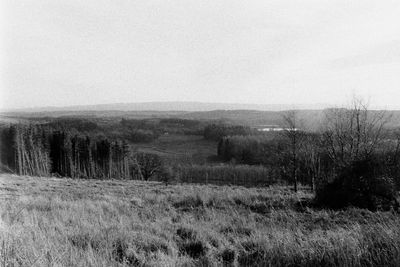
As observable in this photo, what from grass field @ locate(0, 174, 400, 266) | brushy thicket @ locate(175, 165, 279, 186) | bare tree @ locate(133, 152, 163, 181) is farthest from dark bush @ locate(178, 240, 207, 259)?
brushy thicket @ locate(175, 165, 279, 186)

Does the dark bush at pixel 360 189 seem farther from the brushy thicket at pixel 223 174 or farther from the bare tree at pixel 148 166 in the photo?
the brushy thicket at pixel 223 174

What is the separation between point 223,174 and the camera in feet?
293

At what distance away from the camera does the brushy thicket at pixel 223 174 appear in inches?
3312

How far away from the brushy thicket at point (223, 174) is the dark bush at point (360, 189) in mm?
71343

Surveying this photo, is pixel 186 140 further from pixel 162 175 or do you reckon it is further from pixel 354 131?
pixel 354 131

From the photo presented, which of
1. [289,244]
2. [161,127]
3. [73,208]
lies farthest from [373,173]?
[161,127]

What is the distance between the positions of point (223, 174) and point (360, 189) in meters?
80.4

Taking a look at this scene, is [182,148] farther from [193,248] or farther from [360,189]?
[193,248]

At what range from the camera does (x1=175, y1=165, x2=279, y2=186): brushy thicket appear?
3312 inches

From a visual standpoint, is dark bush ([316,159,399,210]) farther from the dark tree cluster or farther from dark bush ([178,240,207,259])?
the dark tree cluster

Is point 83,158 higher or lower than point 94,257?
lower

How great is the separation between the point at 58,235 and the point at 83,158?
7233cm

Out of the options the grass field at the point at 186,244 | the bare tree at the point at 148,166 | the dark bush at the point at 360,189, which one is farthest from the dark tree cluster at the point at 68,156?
the grass field at the point at 186,244

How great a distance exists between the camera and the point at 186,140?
152125 millimetres
